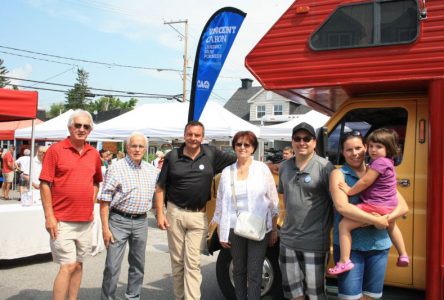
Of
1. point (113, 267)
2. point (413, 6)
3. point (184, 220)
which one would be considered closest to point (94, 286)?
point (113, 267)

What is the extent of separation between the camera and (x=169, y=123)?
1263cm

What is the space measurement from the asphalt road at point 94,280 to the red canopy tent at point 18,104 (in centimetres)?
253

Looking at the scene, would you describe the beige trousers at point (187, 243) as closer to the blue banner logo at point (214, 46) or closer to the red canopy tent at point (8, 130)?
the blue banner logo at point (214, 46)

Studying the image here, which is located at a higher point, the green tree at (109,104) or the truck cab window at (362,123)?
the green tree at (109,104)

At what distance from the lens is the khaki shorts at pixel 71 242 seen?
3758mm

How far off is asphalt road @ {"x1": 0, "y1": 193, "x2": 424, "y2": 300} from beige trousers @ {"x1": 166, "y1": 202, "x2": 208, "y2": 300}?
994 millimetres

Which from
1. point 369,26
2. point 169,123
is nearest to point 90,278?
point 369,26

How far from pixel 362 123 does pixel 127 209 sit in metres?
2.34

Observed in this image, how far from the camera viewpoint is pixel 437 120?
3332 mm

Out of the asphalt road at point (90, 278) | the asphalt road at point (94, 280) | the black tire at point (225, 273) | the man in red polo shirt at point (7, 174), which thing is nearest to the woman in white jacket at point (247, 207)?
the black tire at point (225, 273)

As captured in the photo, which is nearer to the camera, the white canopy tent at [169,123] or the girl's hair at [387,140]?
the girl's hair at [387,140]

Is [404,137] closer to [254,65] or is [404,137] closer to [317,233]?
[317,233]

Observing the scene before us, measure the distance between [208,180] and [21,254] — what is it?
12.1 feet

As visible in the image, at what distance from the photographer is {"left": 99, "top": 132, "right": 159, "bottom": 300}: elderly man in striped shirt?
4.05m
